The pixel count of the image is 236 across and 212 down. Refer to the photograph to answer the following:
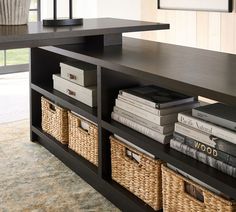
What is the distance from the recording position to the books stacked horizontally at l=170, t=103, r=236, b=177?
4.66ft

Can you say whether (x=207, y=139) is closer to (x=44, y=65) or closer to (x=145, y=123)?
(x=145, y=123)

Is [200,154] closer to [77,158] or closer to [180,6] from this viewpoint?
[77,158]

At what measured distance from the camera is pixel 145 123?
5.89 ft

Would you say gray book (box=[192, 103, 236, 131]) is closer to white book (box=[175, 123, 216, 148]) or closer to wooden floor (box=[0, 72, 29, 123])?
white book (box=[175, 123, 216, 148])

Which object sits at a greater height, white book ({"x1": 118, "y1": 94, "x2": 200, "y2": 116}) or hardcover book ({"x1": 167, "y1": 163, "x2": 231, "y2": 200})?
white book ({"x1": 118, "y1": 94, "x2": 200, "y2": 116})

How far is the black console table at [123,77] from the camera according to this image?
4.77ft

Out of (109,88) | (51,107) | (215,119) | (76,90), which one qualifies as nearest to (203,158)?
(215,119)

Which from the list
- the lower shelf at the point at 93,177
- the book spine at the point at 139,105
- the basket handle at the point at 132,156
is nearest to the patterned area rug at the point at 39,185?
the lower shelf at the point at 93,177

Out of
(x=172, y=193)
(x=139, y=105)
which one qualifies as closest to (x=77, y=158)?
(x=139, y=105)

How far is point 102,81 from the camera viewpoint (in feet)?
6.45

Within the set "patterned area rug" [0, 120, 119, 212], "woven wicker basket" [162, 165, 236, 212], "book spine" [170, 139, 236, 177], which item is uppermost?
"book spine" [170, 139, 236, 177]

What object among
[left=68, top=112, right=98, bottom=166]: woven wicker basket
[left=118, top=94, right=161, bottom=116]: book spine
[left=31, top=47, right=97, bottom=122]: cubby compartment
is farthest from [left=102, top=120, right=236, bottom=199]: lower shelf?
[left=31, top=47, right=97, bottom=122]: cubby compartment

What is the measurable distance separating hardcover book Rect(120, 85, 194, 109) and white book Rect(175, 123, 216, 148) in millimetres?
169

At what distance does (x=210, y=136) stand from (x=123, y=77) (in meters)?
0.68
